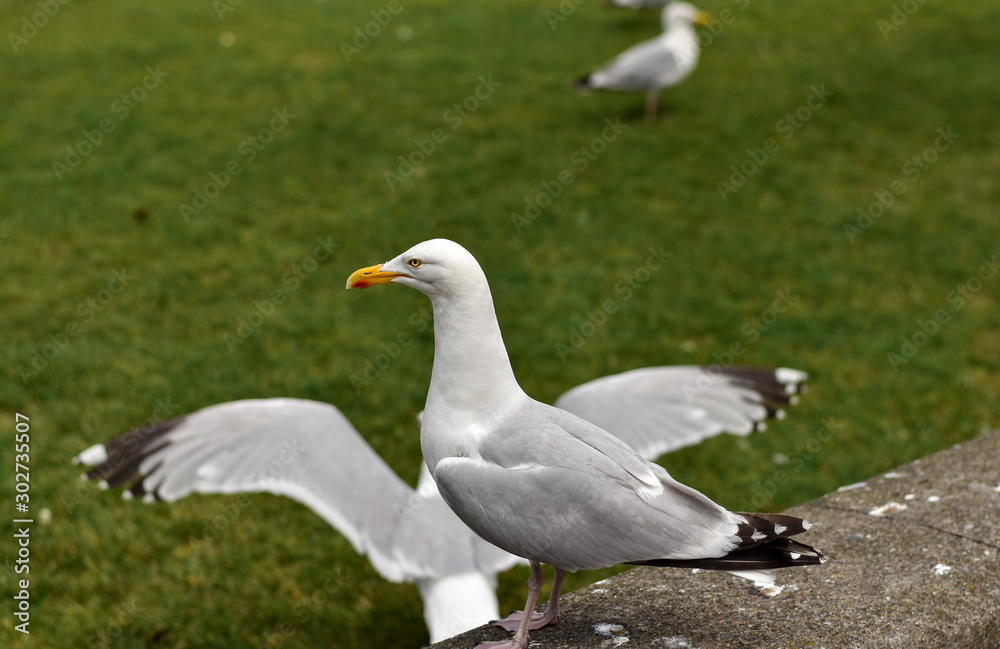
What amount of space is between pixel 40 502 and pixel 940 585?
3.73m

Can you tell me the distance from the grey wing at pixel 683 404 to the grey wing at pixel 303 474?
0.63m

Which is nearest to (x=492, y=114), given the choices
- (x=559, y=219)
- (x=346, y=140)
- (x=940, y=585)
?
(x=346, y=140)

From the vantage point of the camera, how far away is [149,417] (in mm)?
4836

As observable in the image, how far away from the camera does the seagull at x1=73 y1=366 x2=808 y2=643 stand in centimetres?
312

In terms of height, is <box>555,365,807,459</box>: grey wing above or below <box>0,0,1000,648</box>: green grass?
above

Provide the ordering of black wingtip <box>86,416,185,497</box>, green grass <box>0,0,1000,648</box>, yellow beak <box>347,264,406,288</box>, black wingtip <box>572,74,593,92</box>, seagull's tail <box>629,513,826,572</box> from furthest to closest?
black wingtip <box>572,74,593,92</box> → green grass <box>0,0,1000,648</box> → black wingtip <box>86,416,185,497</box> → yellow beak <box>347,264,406,288</box> → seagull's tail <box>629,513,826,572</box>

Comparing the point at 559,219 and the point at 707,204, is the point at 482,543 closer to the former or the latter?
the point at 559,219

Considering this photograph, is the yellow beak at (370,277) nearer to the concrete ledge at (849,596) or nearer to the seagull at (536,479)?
the seagull at (536,479)

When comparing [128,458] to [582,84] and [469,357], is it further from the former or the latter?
[582,84]

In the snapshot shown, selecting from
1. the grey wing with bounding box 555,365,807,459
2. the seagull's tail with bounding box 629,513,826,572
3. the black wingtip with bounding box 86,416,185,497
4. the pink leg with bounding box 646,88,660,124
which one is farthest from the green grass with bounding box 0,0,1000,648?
the seagull's tail with bounding box 629,513,826,572

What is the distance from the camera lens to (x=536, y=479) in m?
1.98

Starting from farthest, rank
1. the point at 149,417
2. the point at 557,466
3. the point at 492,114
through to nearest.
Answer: the point at 492,114 → the point at 149,417 → the point at 557,466

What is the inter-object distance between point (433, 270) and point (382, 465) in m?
1.50

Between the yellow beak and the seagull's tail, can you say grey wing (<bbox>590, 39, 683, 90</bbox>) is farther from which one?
the seagull's tail
